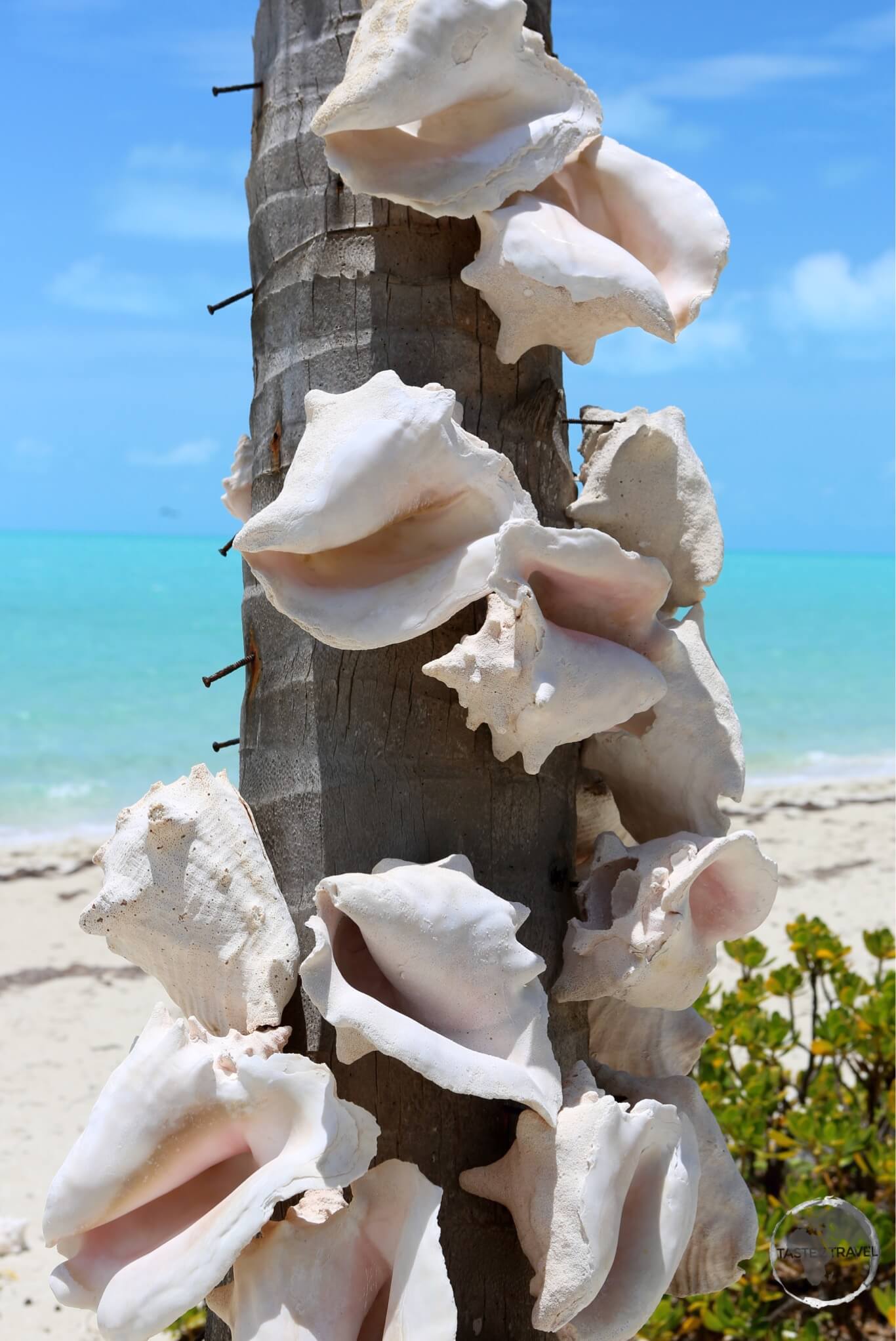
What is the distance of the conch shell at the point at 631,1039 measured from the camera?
5.38 ft

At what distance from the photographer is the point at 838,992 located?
3318 millimetres

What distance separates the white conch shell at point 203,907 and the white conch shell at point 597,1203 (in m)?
0.33

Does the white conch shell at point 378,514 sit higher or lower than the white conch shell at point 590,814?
higher

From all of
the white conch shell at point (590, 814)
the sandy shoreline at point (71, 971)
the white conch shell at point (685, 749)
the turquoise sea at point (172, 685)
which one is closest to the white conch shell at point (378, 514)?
the white conch shell at point (685, 749)

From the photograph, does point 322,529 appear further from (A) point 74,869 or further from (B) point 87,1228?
(A) point 74,869

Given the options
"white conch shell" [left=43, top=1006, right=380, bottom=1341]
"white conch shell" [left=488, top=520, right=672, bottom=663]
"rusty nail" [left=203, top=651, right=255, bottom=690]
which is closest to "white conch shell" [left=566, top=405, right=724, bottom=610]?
"white conch shell" [left=488, top=520, right=672, bottom=663]

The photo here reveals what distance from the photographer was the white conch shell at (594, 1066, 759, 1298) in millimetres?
1577

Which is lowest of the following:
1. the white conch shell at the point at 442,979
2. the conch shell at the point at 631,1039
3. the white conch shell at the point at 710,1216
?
the white conch shell at the point at 710,1216

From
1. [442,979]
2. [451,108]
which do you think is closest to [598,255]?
[451,108]

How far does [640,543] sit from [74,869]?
23.5 feet

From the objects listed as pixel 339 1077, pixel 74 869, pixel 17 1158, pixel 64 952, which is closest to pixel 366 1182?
pixel 339 1077

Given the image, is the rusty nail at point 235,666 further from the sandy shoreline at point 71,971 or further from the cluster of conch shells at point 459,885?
the sandy shoreline at point 71,971

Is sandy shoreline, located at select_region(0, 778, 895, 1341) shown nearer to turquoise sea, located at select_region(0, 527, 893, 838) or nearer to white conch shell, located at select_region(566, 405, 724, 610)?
white conch shell, located at select_region(566, 405, 724, 610)

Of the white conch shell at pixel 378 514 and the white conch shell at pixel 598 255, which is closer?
the white conch shell at pixel 378 514
